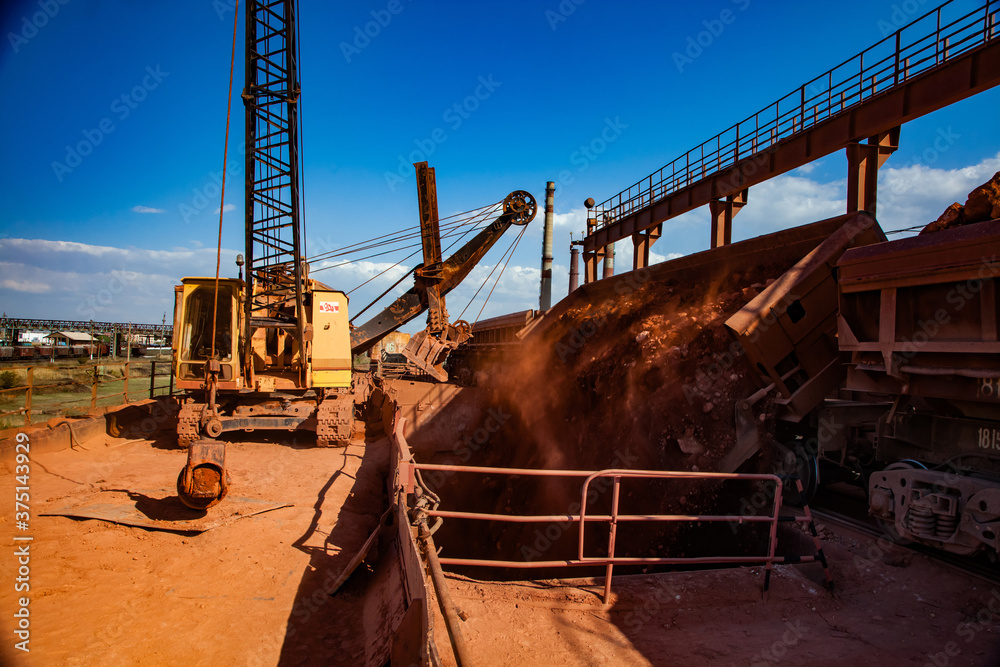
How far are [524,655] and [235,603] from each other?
2.97 metres

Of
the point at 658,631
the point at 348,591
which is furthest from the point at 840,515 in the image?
the point at 348,591

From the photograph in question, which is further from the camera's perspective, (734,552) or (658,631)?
(734,552)

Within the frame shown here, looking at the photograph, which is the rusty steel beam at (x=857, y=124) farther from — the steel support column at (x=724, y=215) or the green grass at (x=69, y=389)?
the green grass at (x=69, y=389)

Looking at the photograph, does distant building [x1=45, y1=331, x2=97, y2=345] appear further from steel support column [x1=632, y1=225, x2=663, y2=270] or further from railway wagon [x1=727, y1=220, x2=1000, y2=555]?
railway wagon [x1=727, y1=220, x2=1000, y2=555]

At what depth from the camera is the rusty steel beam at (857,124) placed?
414 inches

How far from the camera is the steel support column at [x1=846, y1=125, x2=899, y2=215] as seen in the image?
1282 centimetres

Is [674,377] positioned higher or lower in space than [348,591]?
higher

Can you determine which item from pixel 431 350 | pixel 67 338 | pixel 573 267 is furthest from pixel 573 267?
pixel 67 338

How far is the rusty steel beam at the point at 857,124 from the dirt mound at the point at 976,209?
8059 mm

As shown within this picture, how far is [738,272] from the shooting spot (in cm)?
963

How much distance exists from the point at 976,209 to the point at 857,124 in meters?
10.1

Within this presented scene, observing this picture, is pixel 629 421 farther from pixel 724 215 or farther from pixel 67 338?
pixel 67 338

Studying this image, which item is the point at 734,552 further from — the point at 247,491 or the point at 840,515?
the point at 247,491

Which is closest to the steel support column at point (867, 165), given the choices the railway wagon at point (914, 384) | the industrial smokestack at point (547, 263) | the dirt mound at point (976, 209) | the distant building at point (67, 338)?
the railway wagon at point (914, 384)
